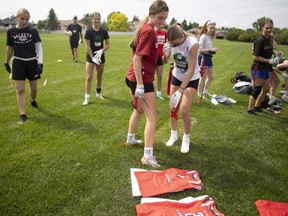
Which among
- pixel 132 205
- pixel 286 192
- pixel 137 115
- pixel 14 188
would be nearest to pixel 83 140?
pixel 137 115

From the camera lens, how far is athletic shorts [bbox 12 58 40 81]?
211 inches

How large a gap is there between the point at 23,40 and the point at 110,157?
10.9 feet

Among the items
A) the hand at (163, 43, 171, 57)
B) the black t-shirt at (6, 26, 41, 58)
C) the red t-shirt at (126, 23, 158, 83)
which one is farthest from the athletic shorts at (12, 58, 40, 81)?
the red t-shirt at (126, 23, 158, 83)

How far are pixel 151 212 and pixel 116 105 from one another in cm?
432

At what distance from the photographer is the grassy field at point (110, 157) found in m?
3.04

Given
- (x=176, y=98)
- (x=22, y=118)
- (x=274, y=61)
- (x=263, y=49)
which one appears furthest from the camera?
(x=263, y=49)

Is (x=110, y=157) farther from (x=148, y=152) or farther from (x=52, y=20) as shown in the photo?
(x=52, y=20)

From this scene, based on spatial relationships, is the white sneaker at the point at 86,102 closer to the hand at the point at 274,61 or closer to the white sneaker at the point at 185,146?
the white sneaker at the point at 185,146

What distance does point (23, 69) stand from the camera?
5438 mm

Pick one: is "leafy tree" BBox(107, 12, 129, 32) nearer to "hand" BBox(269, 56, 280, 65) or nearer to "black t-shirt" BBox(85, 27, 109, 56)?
"black t-shirt" BBox(85, 27, 109, 56)

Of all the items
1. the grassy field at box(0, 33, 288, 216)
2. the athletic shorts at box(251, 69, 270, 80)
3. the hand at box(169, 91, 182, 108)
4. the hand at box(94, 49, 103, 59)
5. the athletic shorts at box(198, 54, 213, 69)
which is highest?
the hand at box(94, 49, 103, 59)

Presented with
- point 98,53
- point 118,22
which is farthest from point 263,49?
point 118,22

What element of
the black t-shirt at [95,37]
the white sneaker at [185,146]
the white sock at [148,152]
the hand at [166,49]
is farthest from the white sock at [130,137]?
the black t-shirt at [95,37]

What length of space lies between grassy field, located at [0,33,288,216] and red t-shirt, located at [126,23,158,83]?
57.1 inches
